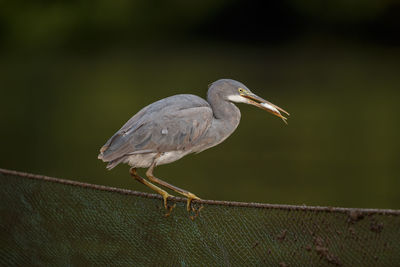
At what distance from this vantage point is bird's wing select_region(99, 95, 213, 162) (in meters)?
3.34

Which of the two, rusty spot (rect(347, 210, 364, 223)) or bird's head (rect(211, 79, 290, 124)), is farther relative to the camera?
bird's head (rect(211, 79, 290, 124))

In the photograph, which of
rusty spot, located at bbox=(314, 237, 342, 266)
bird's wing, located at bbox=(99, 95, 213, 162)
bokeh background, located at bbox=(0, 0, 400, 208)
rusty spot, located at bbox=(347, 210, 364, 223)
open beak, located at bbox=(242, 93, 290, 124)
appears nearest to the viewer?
rusty spot, located at bbox=(347, 210, 364, 223)

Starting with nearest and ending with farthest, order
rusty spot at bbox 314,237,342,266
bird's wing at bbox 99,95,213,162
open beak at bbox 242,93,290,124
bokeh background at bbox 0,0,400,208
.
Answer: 1. rusty spot at bbox 314,237,342,266
2. bird's wing at bbox 99,95,213,162
3. open beak at bbox 242,93,290,124
4. bokeh background at bbox 0,0,400,208

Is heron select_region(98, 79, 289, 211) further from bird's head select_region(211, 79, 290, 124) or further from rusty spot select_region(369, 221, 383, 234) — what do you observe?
rusty spot select_region(369, 221, 383, 234)

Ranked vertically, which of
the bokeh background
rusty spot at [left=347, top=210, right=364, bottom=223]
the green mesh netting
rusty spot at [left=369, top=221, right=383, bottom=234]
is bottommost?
the bokeh background

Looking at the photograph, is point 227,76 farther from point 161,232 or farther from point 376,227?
point 376,227

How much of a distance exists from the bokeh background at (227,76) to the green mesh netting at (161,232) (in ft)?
14.6

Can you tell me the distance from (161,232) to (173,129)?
85 cm

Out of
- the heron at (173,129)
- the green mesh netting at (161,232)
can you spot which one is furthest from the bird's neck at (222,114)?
the green mesh netting at (161,232)

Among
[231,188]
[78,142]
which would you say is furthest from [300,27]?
[231,188]

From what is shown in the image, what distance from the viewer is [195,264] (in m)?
2.67

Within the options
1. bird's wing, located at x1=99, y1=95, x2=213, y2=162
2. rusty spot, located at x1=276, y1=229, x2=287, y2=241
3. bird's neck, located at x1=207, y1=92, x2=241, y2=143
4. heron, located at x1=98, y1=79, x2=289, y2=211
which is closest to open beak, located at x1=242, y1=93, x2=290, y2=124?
heron, located at x1=98, y1=79, x2=289, y2=211

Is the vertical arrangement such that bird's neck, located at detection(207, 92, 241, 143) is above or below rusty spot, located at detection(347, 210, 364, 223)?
below

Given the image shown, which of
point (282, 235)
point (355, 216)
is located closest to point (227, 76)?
point (282, 235)
